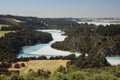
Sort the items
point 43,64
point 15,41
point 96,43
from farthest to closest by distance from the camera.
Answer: point 15,41 → point 96,43 → point 43,64

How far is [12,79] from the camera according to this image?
40.8 meters

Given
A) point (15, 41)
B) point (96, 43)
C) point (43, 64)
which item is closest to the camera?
point (43, 64)

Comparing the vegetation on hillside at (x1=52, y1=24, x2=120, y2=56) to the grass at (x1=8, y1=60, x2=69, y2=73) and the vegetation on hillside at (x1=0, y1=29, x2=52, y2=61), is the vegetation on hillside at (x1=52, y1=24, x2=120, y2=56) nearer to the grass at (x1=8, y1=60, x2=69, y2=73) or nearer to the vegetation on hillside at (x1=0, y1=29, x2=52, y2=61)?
the vegetation on hillside at (x1=0, y1=29, x2=52, y2=61)

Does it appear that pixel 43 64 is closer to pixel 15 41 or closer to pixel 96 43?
pixel 96 43

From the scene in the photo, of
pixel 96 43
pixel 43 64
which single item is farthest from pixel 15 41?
pixel 43 64

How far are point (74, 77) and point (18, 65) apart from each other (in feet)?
99.9

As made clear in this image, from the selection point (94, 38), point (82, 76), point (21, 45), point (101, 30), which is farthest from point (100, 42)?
point (82, 76)

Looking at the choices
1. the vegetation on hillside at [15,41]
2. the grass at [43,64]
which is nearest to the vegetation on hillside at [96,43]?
the vegetation on hillside at [15,41]

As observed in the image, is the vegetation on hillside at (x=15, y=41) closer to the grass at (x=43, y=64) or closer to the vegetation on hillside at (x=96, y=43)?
the grass at (x=43, y=64)

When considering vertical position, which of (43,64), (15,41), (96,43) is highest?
(43,64)

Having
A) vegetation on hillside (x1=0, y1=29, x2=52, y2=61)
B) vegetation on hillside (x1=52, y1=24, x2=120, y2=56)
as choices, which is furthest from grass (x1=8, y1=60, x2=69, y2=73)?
vegetation on hillside (x1=52, y1=24, x2=120, y2=56)

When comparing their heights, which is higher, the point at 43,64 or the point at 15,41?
the point at 43,64

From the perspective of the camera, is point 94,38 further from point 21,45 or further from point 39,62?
point 39,62

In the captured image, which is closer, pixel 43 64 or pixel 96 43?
pixel 43 64
